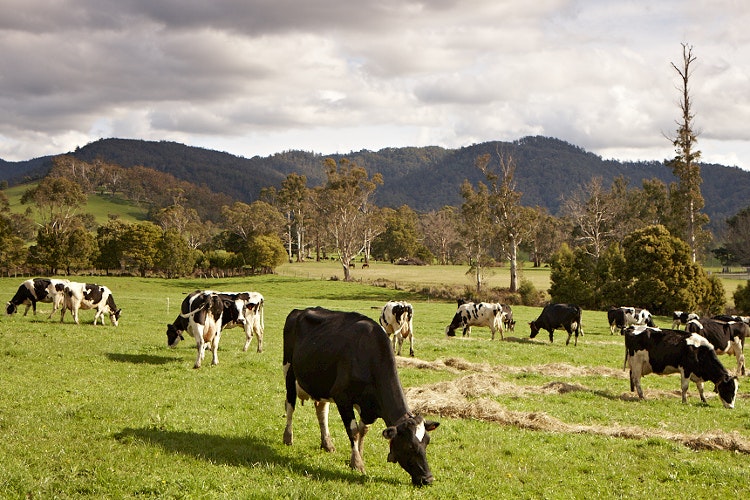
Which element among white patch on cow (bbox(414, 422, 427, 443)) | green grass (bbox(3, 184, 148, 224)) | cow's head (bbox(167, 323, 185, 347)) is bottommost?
cow's head (bbox(167, 323, 185, 347))

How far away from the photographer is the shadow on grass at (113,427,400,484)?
9.25 metres

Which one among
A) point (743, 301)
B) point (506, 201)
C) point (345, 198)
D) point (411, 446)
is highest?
point (345, 198)

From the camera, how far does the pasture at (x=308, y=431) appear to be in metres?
8.84

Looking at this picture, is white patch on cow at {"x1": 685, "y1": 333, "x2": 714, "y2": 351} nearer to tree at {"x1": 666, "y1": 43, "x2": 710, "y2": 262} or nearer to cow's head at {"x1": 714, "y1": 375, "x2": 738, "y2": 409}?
cow's head at {"x1": 714, "y1": 375, "x2": 738, "y2": 409}

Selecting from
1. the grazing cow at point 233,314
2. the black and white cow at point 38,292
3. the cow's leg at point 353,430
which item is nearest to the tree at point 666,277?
the grazing cow at point 233,314

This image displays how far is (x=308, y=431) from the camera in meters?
11.7

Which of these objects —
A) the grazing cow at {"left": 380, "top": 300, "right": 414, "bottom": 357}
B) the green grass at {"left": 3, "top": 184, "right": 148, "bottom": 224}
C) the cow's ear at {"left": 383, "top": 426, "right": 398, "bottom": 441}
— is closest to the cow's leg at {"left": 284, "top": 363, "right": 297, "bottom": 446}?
the cow's ear at {"left": 383, "top": 426, "right": 398, "bottom": 441}

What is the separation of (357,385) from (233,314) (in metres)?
Result: 13.5

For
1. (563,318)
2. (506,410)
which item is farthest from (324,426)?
(563,318)

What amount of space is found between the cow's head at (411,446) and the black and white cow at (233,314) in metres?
12.3

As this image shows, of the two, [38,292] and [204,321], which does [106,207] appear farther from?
[204,321]

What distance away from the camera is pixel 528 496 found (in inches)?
353

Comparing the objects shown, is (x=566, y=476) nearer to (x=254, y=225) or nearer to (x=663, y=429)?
(x=663, y=429)

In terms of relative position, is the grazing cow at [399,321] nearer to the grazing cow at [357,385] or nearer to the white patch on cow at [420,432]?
A: the grazing cow at [357,385]
